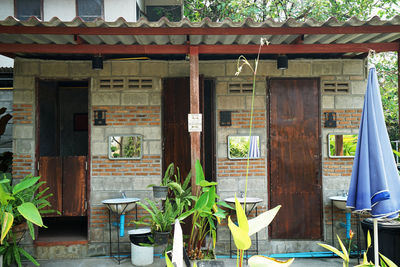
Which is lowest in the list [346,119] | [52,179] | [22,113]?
[52,179]

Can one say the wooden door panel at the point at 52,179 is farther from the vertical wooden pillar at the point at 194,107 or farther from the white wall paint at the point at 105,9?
the white wall paint at the point at 105,9

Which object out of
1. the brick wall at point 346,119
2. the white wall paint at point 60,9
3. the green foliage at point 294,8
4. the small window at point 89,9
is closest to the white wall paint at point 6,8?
the white wall paint at point 60,9

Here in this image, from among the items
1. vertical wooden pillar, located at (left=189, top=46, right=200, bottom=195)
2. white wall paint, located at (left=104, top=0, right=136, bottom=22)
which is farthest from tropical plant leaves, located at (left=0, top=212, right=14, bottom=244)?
white wall paint, located at (left=104, top=0, right=136, bottom=22)

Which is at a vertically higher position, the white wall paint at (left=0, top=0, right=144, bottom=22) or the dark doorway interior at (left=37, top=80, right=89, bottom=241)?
the white wall paint at (left=0, top=0, right=144, bottom=22)

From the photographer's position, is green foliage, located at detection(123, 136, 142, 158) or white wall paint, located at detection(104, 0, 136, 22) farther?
white wall paint, located at detection(104, 0, 136, 22)

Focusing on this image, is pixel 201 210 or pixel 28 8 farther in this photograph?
pixel 28 8

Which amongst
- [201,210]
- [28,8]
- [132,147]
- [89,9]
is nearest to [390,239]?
[201,210]

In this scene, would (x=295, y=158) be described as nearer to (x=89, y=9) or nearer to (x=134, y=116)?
(x=134, y=116)

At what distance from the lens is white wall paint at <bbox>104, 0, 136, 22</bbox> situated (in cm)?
854

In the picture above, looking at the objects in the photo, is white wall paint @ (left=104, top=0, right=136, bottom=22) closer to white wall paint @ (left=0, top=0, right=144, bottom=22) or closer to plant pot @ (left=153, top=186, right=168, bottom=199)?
white wall paint @ (left=0, top=0, right=144, bottom=22)

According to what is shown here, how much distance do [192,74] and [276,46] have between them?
126cm

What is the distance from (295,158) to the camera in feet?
20.1

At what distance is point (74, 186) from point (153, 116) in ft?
5.70

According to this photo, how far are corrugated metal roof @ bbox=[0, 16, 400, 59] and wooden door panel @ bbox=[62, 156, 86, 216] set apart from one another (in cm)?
199
